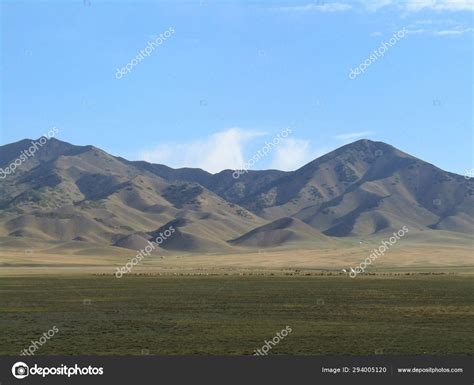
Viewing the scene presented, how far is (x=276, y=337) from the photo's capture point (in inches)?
1545

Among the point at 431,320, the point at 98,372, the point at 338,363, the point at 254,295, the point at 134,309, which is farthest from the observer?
the point at 254,295

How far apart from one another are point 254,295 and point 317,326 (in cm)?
3057

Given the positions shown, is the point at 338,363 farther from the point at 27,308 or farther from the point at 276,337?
the point at 27,308

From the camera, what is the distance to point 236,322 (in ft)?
157

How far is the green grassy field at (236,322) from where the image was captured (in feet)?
119

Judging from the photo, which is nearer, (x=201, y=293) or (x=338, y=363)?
(x=338, y=363)

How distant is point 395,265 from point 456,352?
158 meters

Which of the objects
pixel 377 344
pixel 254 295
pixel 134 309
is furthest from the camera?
pixel 254 295

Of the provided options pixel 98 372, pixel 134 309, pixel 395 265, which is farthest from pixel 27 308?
pixel 395 265

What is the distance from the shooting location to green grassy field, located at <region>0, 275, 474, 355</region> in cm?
3619

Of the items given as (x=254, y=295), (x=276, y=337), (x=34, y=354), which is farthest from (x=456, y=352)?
(x=254, y=295)

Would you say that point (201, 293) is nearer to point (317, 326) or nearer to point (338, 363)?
point (317, 326)

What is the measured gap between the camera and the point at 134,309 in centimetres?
5822

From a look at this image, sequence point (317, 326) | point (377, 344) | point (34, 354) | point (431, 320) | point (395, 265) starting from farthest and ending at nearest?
1. point (395, 265)
2. point (431, 320)
3. point (317, 326)
4. point (377, 344)
5. point (34, 354)
